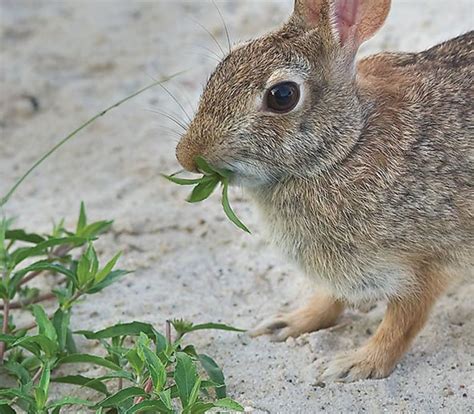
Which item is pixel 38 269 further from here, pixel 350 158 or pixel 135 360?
pixel 350 158

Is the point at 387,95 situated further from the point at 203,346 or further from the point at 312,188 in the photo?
the point at 203,346

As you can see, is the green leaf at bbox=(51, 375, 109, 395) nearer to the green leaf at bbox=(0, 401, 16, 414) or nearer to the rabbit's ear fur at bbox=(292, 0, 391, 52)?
the green leaf at bbox=(0, 401, 16, 414)

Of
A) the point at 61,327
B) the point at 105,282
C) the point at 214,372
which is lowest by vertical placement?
the point at 214,372

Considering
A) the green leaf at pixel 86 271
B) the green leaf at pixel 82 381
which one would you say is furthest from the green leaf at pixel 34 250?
the green leaf at pixel 82 381

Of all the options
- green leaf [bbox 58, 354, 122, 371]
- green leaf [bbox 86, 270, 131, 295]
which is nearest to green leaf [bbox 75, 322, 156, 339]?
green leaf [bbox 58, 354, 122, 371]

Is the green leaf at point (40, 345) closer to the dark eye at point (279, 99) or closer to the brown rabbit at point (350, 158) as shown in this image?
the brown rabbit at point (350, 158)

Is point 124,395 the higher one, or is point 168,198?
point 168,198

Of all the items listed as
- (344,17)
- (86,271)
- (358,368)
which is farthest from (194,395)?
(344,17)
